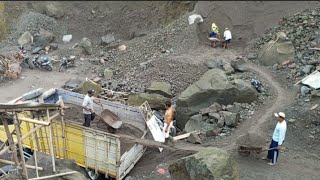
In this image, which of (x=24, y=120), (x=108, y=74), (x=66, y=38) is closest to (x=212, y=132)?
(x=24, y=120)

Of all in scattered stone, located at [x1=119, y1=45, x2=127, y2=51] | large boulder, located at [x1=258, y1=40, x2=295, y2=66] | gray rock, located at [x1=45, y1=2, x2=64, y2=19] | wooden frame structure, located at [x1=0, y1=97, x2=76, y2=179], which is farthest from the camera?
gray rock, located at [x1=45, y1=2, x2=64, y2=19]

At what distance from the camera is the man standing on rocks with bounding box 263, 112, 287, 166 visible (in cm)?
1135

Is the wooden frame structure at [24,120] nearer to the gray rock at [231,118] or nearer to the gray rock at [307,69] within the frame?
the gray rock at [231,118]

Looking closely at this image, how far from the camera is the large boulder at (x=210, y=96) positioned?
47.7 feet

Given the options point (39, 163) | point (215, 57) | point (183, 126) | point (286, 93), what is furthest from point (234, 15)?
point (39, 163)

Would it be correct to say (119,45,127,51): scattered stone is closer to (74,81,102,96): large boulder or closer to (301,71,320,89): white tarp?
(74,81,102,96): large boulder

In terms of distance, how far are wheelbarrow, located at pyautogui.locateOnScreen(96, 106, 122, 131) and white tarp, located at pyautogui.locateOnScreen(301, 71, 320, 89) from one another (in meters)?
6.63

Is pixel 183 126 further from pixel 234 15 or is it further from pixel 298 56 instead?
pixel 234 15

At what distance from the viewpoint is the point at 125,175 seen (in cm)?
1208

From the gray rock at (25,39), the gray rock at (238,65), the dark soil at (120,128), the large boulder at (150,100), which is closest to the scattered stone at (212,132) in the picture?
the dark soil at (120,128)

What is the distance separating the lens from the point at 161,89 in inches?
631

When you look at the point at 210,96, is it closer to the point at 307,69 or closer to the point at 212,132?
the point at 212,132

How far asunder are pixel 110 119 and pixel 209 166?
4120 millimetres

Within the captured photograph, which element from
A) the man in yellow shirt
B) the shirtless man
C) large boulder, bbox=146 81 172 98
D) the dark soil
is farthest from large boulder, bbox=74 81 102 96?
the man in yellow shirt
